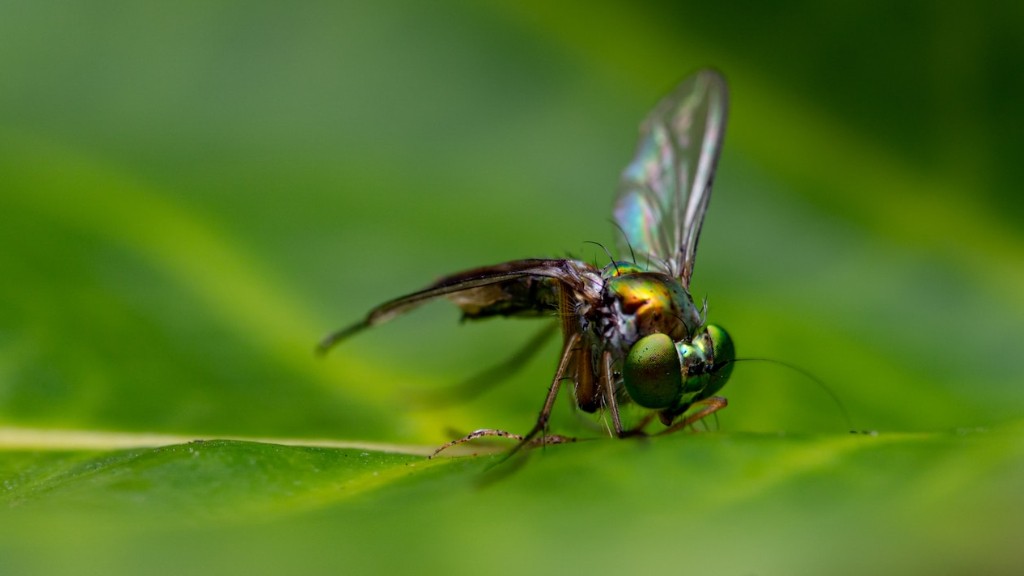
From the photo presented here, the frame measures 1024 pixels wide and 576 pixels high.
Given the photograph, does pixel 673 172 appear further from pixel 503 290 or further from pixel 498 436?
pixel 498 436

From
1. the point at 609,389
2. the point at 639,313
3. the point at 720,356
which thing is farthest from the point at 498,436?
the point at 720,356

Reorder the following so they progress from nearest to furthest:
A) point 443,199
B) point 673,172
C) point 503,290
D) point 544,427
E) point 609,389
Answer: point 544,427 → point 609,389 → point 503,290 → point 673,172 → point 443,199

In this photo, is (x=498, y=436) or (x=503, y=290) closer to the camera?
(x=498, y=436)

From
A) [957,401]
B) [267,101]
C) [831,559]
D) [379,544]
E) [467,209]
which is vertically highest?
[267,101]

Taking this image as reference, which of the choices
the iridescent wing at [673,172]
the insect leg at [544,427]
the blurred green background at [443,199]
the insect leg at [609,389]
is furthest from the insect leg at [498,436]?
the iridescent wing at [673,172]

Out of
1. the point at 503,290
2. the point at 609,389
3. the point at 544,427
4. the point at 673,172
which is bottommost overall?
the point at 544,427

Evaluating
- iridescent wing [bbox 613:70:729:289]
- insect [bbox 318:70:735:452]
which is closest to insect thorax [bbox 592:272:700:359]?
insect [bbox 318:70:735:452]

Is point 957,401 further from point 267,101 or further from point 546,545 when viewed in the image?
point 267,101

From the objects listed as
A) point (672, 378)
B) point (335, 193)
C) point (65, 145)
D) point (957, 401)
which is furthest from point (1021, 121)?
point (65, 145)

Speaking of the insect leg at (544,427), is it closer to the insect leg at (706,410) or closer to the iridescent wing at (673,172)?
the insect leg at (706,410)
